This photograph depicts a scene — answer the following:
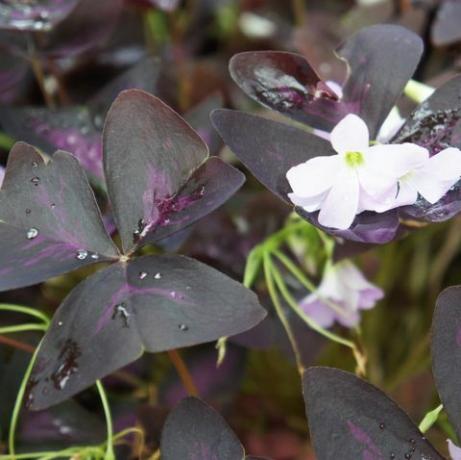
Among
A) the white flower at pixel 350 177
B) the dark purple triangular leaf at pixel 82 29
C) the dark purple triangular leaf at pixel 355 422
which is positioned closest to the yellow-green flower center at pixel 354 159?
the white flower at pixel 350 177

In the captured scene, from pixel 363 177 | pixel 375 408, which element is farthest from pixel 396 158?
pixel 375 408

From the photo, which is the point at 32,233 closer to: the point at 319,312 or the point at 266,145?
the point at 266,145

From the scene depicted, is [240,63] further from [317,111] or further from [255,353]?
[255,353]

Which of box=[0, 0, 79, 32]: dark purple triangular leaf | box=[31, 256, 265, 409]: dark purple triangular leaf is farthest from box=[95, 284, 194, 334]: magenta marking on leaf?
box=[0, 0, 79, 32]: dark purple triangular leaf

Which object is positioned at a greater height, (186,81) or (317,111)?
(317,111)

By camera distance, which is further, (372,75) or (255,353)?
(255,353)

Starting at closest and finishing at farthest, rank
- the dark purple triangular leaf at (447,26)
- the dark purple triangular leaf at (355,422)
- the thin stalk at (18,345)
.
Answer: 1. the dark purple triangular leaf at (355,422)
2. the thin stalk at (18,345)
3. the dark purple triangular leaf at (447,26)

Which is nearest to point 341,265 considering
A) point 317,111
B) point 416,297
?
point 317,111

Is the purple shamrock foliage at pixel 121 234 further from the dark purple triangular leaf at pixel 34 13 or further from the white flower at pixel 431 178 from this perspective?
the dark purple triangular leaf at pixel 34 13
